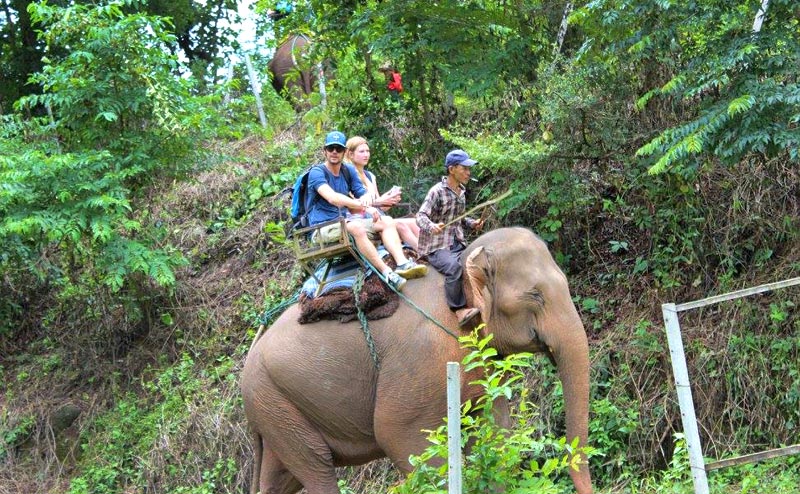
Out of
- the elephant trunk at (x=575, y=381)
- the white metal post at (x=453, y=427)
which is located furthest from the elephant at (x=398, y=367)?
the white metal post at (x=453, y=427)

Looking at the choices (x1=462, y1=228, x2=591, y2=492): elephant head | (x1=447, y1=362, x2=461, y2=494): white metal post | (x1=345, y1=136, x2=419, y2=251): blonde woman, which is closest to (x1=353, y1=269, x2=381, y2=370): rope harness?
(x1=345, y1=136, x2=419, y2=251): blonde woman

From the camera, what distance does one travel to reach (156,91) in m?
11.9

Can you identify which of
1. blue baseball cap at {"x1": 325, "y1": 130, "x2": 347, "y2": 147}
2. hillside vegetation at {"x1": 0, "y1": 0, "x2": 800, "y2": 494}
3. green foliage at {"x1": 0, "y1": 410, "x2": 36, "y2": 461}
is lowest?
green foliage at {"x1": 0, "y1": 410, "x2": 36, "y2": 461}

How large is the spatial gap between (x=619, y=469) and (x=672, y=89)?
3.26 meters

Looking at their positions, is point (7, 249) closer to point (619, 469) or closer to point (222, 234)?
point (222, 234)

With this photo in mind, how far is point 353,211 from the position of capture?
7828 millimetres

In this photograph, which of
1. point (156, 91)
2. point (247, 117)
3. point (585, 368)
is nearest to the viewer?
point (585, 368)

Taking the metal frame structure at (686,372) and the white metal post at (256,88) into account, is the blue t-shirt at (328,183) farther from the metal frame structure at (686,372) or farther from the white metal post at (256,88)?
the white metal post at (256,88)

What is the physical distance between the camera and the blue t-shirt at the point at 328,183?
25.4 ft

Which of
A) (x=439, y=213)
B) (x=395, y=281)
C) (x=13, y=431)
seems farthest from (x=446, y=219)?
(x=13, y=431)

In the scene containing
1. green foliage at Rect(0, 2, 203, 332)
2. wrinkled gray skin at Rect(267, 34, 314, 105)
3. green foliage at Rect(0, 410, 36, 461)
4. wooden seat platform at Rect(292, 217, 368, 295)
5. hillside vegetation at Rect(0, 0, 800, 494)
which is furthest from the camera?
wrinkled gray skin at Rect(267, 34, 314, 105)

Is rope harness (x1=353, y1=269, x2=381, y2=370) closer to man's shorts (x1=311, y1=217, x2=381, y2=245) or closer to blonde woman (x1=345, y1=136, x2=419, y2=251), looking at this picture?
man's shorts (x1=311, y1=217, x2=381, y2=245)

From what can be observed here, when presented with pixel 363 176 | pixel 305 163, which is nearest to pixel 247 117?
pixel 305 163

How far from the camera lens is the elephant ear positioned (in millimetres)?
7035
